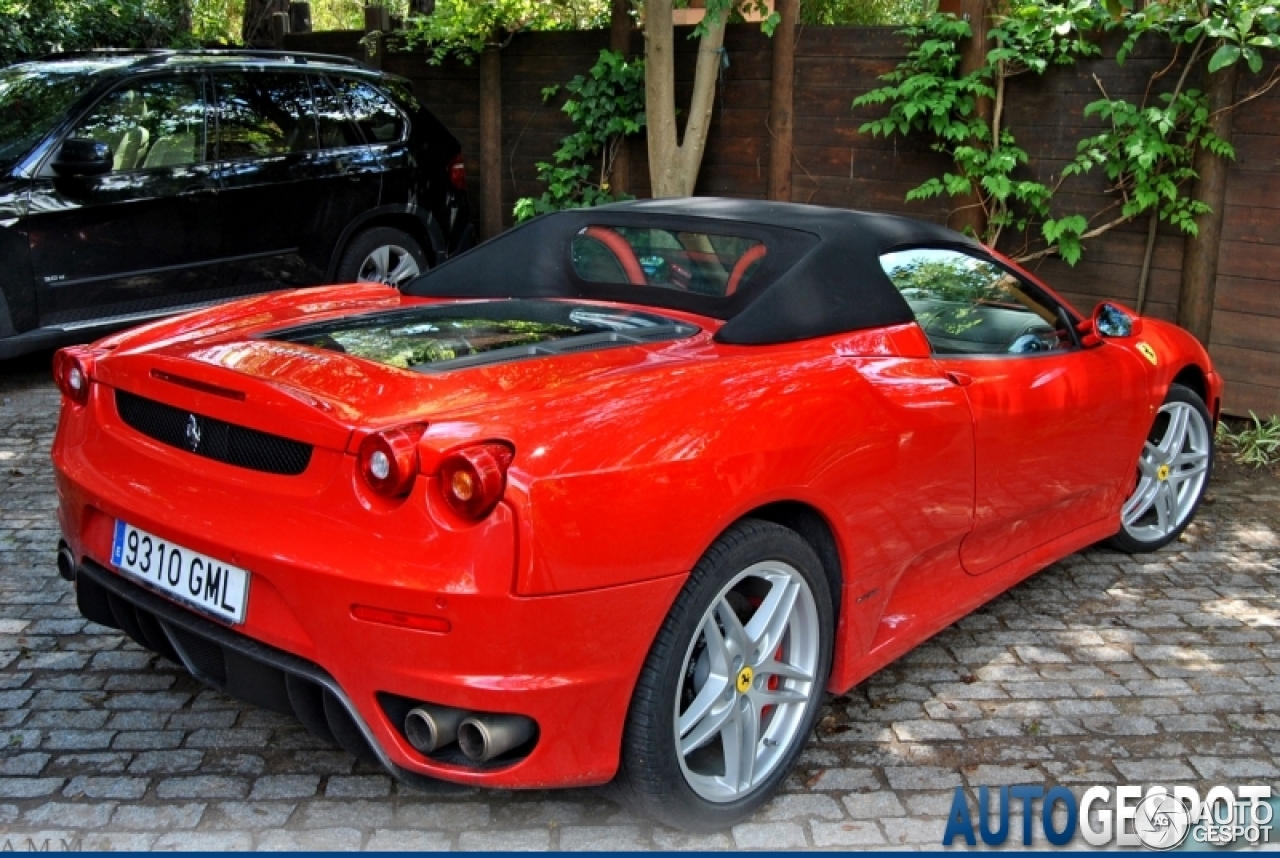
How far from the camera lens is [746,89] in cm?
873

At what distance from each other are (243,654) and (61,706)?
1125mm

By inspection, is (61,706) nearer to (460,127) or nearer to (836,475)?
(836,475)

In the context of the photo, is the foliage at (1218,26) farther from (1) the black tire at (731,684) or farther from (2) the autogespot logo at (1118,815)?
(1) the black tire at (731,684)

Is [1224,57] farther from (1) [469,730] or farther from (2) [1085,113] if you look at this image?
(1) [469,730]

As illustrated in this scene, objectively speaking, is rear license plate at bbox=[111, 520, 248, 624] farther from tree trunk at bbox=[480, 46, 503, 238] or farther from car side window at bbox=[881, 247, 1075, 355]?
tree trunk at bbox=[480, 46, 503, 238]

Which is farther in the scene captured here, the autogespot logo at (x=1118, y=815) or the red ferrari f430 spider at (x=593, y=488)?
the autogespot logo at (x=1118, y=815)

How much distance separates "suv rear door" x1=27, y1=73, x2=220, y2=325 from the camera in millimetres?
6918

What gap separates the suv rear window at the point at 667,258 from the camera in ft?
12.8

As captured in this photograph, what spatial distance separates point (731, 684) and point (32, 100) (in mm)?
6119

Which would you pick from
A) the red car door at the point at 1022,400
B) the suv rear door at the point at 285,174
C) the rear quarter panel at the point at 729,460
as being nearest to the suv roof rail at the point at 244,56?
the suv rear door at the point at 285,174

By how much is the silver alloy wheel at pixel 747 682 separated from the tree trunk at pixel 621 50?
6487 mm

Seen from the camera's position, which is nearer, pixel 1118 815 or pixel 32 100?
pixel 1118 815

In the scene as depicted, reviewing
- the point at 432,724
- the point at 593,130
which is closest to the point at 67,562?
the point at 432,724

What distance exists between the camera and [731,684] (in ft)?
10.2
